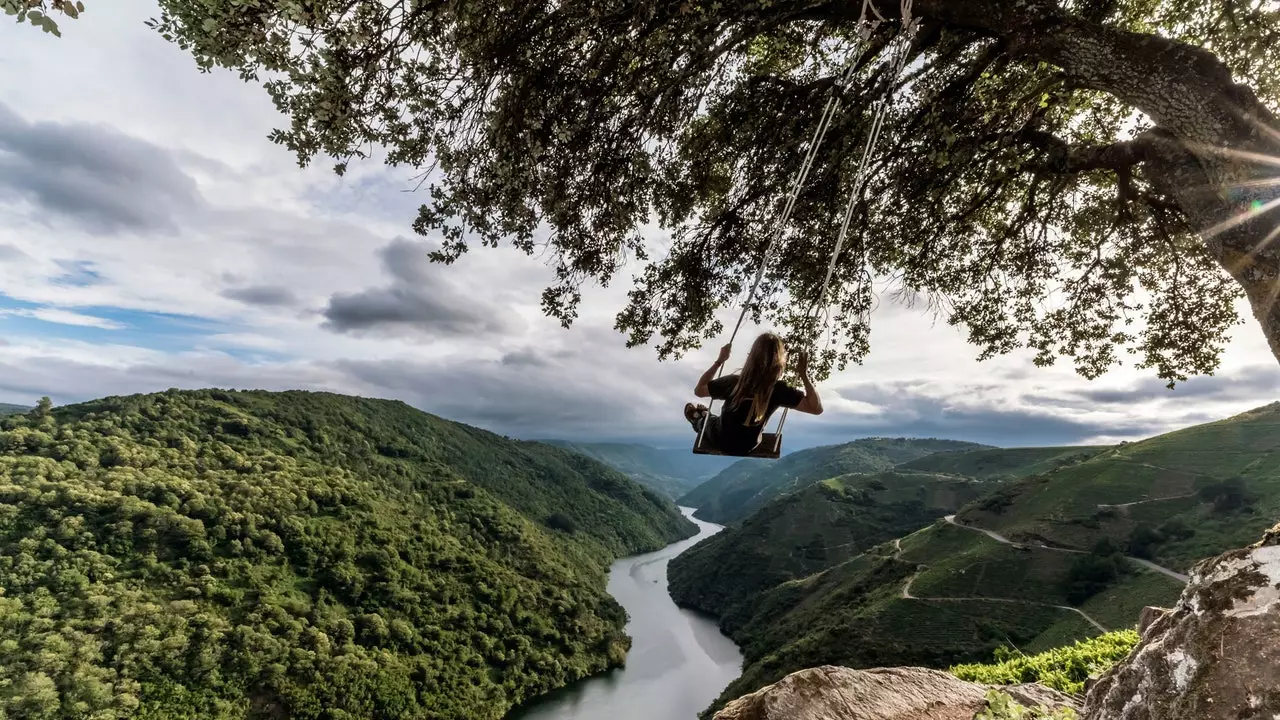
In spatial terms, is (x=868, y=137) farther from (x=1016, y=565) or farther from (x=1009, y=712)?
(x=1016, y=565)

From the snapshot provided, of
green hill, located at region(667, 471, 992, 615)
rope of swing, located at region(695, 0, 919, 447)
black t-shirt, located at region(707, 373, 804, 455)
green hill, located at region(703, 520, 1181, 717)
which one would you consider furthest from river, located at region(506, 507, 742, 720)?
rope of swing, located at region(695, 0, 919, 447)

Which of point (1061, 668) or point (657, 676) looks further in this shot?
point (657, 676)

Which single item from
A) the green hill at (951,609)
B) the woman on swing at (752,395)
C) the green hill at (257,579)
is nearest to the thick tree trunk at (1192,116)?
the woman on swing at (752,395)

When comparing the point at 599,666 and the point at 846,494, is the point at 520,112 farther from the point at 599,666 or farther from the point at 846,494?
the point at 846,494

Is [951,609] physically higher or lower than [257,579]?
higher

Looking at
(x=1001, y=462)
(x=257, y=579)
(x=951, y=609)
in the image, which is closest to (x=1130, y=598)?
(x=951, y=609)

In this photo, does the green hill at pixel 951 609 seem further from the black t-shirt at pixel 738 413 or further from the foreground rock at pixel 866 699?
the black t-shirt at pixel 738 413
